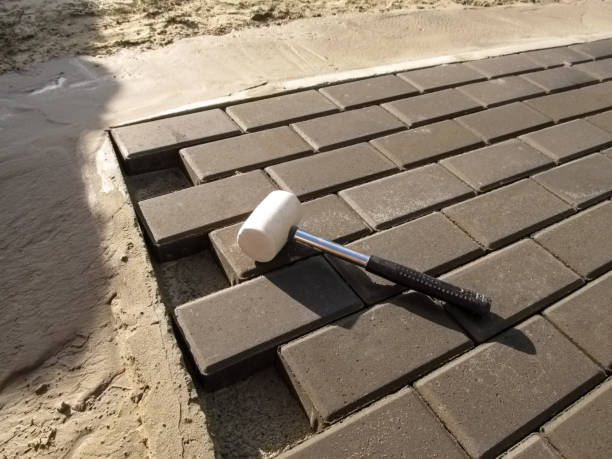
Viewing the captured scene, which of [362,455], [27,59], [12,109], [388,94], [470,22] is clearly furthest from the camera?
[470,22]

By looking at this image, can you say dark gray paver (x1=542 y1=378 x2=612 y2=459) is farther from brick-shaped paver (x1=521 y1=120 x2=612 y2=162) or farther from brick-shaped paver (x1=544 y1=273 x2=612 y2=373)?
brick-shaped paver (x1=521 y1=120 x2=612 y2=162)

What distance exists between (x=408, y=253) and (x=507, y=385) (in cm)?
53

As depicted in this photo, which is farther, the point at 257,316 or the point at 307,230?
the point at 307,230

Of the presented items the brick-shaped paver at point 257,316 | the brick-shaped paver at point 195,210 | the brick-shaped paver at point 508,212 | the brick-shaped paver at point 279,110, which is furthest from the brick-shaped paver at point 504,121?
the brick-shaped paver at point 257,316

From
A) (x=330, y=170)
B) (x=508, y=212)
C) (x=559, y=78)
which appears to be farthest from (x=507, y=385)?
(x=559, y=78)

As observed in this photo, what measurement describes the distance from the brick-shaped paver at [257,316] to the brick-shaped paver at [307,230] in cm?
5

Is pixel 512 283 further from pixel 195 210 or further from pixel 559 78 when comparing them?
pixel 559 78

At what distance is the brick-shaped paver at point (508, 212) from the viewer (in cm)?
181

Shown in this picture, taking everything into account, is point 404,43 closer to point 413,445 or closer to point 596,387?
point 596,387

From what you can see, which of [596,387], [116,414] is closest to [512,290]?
[596,387]

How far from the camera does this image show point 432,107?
2.50m

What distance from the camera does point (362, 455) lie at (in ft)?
3.87

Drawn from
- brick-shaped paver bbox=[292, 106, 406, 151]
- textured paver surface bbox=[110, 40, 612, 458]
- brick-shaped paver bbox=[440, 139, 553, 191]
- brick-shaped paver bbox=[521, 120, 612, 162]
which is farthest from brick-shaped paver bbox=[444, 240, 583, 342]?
brick-shaped paver bbox=[292, 106, 406, 151]

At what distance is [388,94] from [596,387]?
5.63 ft
